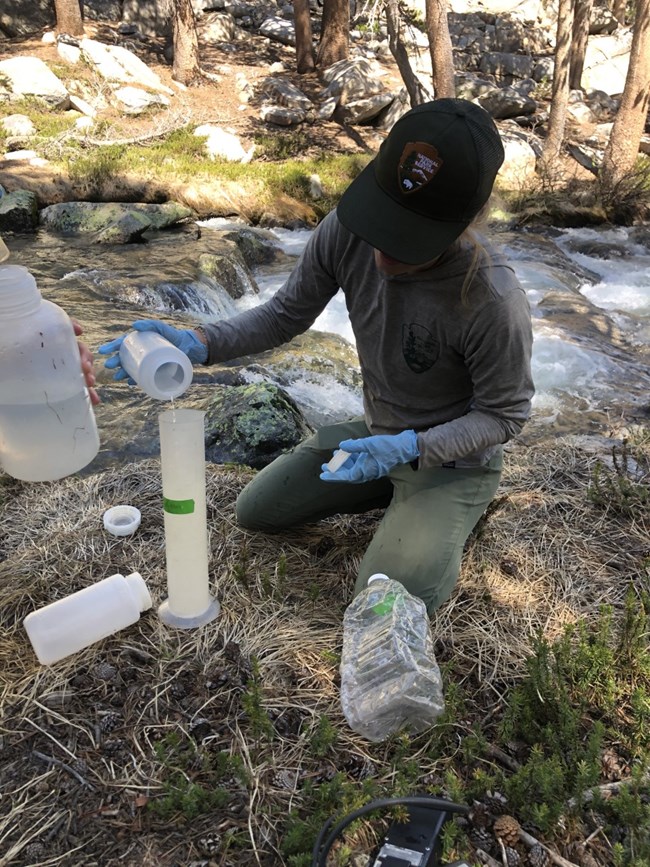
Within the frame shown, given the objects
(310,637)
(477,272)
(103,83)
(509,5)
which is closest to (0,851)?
(310,637)

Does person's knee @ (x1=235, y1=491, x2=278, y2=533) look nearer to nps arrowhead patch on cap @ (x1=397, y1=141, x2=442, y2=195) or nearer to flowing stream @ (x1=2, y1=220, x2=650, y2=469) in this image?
flowing stream @ (x1=2, y1=220, x2=650, y2=469)

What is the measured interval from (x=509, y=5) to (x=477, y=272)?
28244mm

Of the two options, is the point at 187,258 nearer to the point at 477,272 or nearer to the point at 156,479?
the point at 156,479

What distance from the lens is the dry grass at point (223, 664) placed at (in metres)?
1.70

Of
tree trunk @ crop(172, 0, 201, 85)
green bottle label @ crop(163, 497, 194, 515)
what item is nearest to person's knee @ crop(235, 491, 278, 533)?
green bottle label @ crop(163, 497, 194, 515)

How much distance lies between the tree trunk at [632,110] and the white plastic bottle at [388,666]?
1191 centimetres

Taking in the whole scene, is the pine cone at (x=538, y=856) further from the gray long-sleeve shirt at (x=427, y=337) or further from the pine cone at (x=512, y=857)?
the gray long-sleeve shirt at (x=427, y=337)

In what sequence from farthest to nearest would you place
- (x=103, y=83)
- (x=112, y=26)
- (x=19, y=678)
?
(x=112, y=26) → (x=103, y=83) → (x=19, y=678)

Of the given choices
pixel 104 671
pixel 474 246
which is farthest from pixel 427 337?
pixel 104 671

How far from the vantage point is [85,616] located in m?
2.19

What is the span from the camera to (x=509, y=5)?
81.4 feet

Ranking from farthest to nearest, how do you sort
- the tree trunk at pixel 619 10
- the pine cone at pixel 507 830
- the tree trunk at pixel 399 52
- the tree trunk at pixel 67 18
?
the tree trunk at pixel 619 10, the tree trunk at pixel 67 18, the tree trunk at pixel 399 52, the pine cone at pixel 507 830

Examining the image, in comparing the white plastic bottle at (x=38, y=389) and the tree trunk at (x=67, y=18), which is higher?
the tree trunk at (x=67, y=18)

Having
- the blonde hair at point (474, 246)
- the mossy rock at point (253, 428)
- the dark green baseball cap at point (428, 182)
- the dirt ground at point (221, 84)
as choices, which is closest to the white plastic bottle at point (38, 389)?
the dark green baseball cap at point (428, 182)
